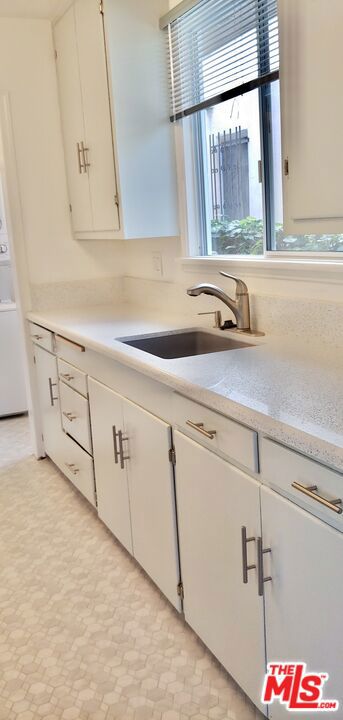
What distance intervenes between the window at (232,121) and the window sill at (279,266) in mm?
68

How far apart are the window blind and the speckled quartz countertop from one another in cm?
94

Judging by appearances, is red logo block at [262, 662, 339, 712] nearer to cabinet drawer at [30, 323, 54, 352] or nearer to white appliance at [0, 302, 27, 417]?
cabinet drawer at [30, 323, 54, 352]

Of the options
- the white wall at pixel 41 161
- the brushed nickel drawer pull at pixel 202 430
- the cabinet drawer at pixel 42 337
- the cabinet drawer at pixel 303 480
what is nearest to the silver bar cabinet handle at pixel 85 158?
the white wall at pixel 41 161

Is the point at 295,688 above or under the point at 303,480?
under

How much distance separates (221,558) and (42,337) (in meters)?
1.87

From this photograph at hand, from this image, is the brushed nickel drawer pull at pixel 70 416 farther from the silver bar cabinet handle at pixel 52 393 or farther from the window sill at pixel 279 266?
the window sill at pixel 279 266

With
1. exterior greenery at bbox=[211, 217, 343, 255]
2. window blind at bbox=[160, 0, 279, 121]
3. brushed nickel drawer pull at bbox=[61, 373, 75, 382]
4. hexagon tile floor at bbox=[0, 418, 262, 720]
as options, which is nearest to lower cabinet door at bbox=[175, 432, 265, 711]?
hexagon tile floor at bbox=[0, 418, 262, 720]

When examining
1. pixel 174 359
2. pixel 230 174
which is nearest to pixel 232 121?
pixel 230 174

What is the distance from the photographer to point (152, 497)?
206 cm

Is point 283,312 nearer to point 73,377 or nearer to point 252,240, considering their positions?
point 252,240

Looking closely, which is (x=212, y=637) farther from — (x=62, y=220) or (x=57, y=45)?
(x=57, y=45)

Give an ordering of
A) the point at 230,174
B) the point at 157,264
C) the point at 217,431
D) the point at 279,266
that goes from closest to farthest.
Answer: the point at 217,431
the point at 279,266
the point at 230,174
the point at 157,264

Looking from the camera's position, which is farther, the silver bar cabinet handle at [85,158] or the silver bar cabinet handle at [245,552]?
the silver bar cabinet handle at [85,158]

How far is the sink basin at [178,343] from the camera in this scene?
2.44 meters
